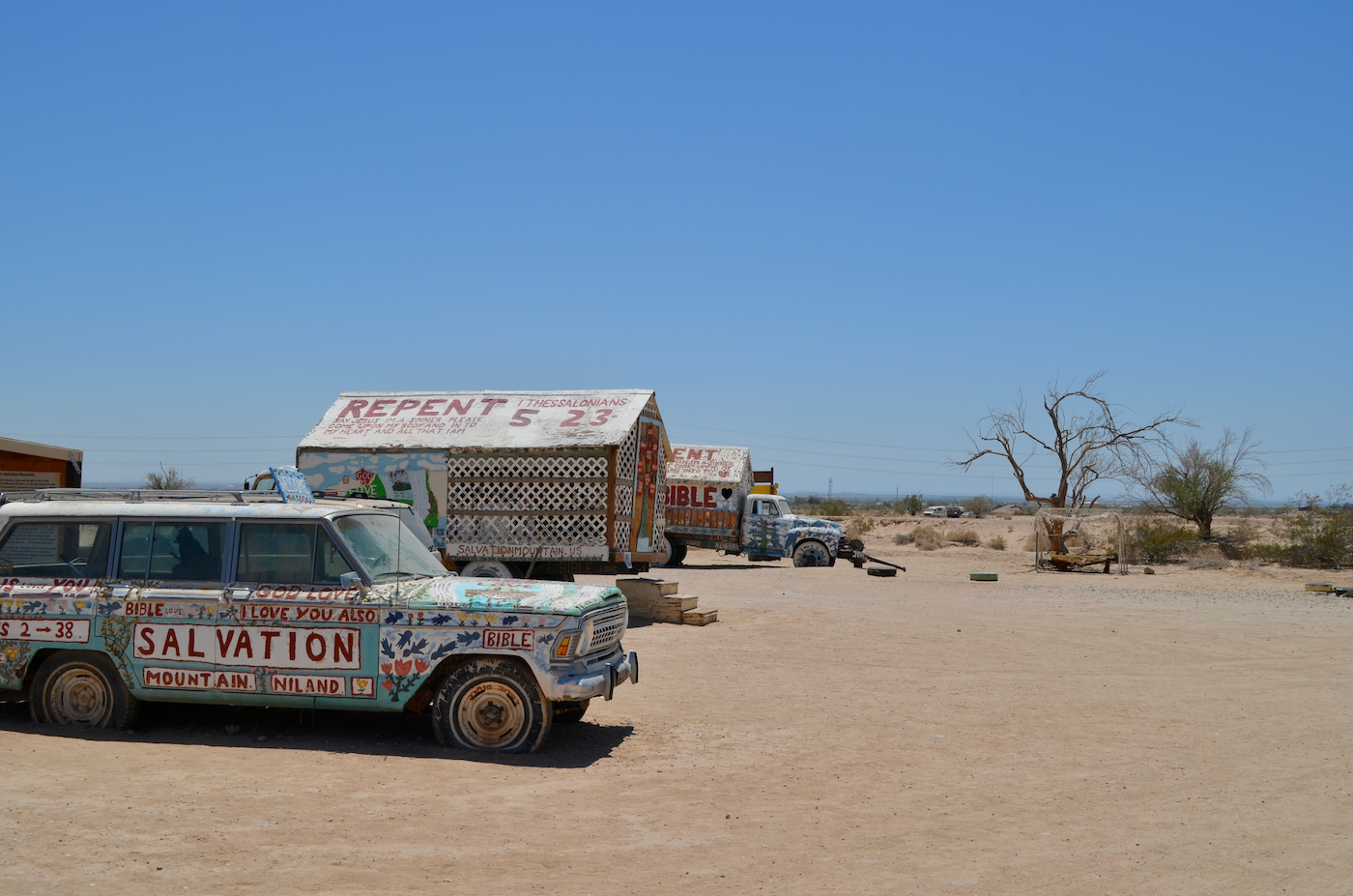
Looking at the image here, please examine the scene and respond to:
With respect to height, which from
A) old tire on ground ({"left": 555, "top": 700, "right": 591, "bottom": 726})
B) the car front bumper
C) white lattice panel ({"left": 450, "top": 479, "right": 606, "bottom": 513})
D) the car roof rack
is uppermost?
white lattice panel ({"left": 450, "top": 479, "right": 606, "bottom": 513})

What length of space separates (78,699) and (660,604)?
30.2 feet

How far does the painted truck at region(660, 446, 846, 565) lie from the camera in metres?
29.4

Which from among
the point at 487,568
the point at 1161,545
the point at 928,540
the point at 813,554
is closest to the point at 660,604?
the point at 487,568

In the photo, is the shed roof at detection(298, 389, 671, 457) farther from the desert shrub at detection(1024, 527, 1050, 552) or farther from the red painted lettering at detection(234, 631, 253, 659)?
the desert shrub at detection(1024, 527, 1050, 552)

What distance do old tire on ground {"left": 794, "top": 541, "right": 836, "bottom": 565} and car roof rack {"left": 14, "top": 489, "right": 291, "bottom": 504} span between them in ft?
74.1

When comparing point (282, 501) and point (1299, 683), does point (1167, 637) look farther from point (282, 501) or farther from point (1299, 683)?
point (282, 501)

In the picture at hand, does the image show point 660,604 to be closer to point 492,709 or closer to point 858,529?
point 492,709

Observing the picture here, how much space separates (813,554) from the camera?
97.9ft

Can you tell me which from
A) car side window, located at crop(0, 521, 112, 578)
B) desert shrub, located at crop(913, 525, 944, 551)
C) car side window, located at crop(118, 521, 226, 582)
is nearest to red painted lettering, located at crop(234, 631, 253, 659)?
car side window, located at crop(118, 521, 226, 582)

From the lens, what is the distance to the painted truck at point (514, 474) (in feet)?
53.8

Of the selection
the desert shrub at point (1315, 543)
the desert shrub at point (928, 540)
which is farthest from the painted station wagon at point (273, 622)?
the desert shrub at point (928, 540)

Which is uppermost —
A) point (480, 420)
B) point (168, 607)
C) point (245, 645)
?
point (480, 420)

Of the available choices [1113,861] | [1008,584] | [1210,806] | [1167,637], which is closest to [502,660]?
[1113,861]

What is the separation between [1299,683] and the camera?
37.6ft
